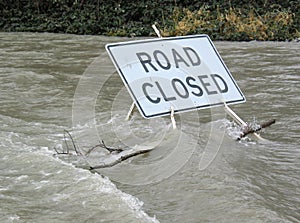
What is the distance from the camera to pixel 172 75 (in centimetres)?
414

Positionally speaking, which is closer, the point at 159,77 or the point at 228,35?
the point at 159,77

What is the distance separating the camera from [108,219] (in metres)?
2.90

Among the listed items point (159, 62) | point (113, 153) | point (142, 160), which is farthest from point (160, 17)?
point (142, 160)

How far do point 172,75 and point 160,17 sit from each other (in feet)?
45.9

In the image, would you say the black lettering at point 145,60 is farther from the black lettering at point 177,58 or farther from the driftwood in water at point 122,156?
the driftwood in water at point 122,156

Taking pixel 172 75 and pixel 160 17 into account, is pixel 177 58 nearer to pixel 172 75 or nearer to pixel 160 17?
pixel 172 75

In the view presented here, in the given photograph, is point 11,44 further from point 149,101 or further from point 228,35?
point 149,101

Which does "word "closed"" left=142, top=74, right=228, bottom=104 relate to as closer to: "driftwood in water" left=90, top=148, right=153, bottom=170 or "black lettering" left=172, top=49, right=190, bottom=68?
"black lettering" left=172, top=49, right=190, bottom=68

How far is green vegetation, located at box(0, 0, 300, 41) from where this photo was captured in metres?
14.4

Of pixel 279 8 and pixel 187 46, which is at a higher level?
pixel 279 8

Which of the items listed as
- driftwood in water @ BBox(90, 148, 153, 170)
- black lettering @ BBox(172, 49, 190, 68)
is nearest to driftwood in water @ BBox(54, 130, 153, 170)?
driftwood in water @ BBox(90, 148, 153, 170)

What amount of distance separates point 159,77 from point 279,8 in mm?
13565

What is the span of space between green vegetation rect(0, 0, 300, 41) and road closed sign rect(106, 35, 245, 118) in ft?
30.3

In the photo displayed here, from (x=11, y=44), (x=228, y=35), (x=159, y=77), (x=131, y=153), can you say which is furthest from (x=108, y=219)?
(x=228, y=35)
